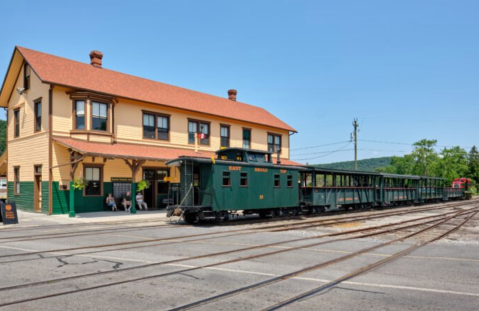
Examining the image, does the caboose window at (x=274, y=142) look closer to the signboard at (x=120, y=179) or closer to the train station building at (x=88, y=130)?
the train station building at (x=88, y=130)

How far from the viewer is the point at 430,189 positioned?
40.5 meters

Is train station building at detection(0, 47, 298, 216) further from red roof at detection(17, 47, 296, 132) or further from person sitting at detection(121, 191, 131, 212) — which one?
person sitting at detection(121, 191, 131, 212)

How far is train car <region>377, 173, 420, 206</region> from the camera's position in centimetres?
3133

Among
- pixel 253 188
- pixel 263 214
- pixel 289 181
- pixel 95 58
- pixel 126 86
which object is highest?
pixel 95 58

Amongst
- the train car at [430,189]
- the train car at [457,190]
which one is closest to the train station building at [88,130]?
the train car at [430,189]

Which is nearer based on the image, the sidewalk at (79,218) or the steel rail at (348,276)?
the steel rail at (348,276)

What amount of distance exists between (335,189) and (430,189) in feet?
64.8

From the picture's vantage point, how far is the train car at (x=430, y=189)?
38525 mm

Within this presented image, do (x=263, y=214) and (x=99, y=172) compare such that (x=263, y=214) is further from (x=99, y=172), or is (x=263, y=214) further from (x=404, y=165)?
(x=404, y=165)

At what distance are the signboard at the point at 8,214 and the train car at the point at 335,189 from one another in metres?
15.5

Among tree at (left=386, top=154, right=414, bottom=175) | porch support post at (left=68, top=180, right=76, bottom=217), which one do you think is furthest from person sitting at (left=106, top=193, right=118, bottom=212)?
tree at (left=386, top=154, right=414, bottom=175)

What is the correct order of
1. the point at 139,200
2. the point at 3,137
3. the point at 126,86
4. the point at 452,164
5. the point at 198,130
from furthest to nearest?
the point at 3,137, the point at 452,164, the point at 198,130, the point at 126,86, the point at 139,200

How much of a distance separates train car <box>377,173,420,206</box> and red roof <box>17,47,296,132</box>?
38.1 ft

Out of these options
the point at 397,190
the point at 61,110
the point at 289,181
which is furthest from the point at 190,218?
the point at 397,190
